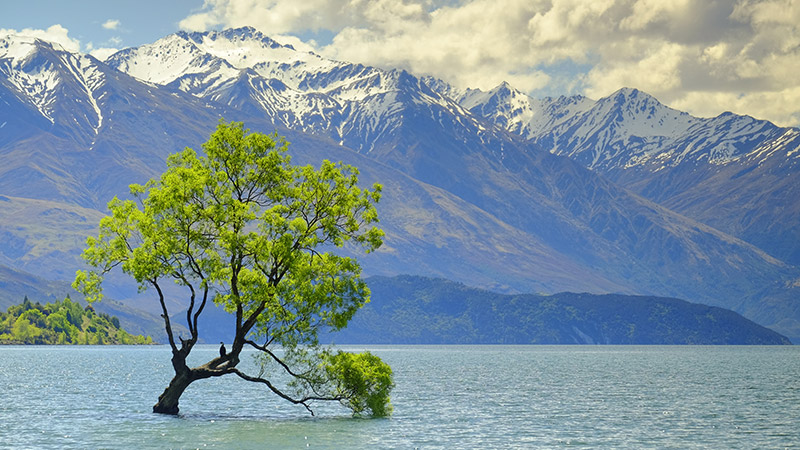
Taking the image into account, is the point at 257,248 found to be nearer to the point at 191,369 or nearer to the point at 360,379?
the point at 191,369

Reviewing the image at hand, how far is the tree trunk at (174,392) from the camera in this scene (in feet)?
262

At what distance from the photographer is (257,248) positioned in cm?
7625

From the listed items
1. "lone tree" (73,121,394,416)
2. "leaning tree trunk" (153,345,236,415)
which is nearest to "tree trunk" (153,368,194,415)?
"leaning tree trunk" (153,345,236,415)

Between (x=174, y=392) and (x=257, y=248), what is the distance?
52.1ft

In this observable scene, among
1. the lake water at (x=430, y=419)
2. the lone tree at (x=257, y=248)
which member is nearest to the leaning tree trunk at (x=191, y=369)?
the lone tree at (x=257, y=248)

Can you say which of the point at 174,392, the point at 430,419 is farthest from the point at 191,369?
the point at 430,419

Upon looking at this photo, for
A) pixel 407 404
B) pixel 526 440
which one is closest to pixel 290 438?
pixel 526 440

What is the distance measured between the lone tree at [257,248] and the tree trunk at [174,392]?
17cm

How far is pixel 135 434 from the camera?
72.2 metres

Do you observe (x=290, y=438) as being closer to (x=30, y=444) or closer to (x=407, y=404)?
(x=30, y=444)

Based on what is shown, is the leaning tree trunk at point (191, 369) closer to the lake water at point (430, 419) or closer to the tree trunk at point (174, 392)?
the tree trunk at point (174, 392)

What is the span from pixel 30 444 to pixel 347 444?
2127 centimetres

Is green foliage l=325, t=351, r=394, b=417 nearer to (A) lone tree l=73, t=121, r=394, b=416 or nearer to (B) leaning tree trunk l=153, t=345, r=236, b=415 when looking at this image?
(A) lone tree l=73, t=121, r=394, b=416

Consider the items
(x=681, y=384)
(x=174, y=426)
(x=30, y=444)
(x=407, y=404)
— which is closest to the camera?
(x=30, y=444)
